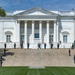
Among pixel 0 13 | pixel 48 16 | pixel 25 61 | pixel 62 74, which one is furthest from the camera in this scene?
pixel 48 16

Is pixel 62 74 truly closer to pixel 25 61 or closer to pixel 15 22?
pixel 25 61

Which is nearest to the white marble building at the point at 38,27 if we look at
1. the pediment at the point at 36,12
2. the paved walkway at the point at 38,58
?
the pediment at the point at 36,12

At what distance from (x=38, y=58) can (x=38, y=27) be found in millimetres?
30249

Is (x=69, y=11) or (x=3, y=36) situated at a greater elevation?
(x=69, y=11)

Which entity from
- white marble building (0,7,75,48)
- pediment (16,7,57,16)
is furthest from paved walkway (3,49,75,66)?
pediment (16,7,57,16)

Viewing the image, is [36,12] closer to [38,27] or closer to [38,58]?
[38,27]

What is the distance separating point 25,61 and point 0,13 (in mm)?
10873

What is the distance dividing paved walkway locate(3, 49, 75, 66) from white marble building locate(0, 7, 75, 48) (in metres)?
21.8

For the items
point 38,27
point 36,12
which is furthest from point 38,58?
point 36,12

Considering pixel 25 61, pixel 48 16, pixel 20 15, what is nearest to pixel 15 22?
pixel 20 15

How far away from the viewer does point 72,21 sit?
274 feet

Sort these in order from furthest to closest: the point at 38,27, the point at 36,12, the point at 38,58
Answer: the point at 38,27 → the point at 36,12 → the point at 38,58

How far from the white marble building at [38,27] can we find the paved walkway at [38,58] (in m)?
21.8

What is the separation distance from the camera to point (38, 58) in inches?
2105
